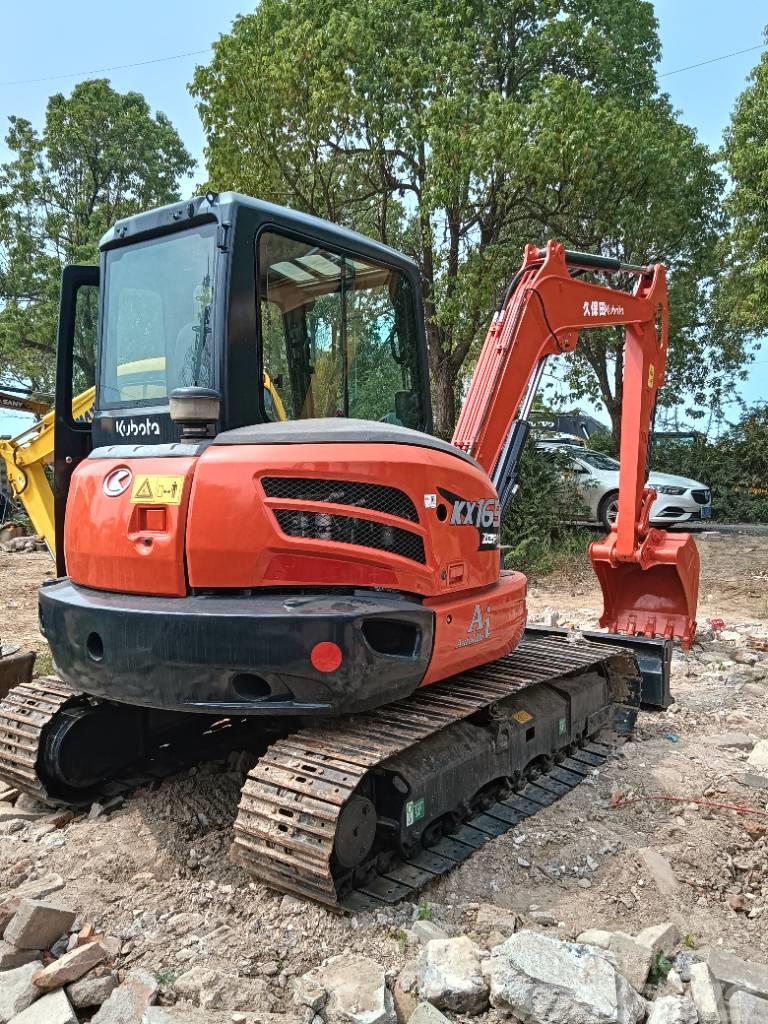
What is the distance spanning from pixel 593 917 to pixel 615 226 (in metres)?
12.2

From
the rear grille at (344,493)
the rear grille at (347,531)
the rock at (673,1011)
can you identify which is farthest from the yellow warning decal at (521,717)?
the rock at (673,1011)

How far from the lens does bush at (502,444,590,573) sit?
1226 cm

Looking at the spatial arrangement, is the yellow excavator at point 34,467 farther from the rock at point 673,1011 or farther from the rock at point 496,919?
the rock at point 673,1011

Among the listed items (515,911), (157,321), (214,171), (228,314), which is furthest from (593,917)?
(214,171)

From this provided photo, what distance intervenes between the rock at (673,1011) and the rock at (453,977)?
516 mm

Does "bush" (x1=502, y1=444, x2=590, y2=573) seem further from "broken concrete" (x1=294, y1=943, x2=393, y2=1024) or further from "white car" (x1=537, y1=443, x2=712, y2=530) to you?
"broken concrete" (x1=294, y1=943, x2=393, y2=1024)

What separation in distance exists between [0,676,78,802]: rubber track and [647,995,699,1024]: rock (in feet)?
9.39

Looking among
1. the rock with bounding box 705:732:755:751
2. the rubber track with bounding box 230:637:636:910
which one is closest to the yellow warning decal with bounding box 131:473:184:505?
the rubber track with bounding box 230:637:636:910

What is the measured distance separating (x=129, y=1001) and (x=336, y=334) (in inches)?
110

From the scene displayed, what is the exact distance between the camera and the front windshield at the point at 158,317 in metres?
3.58

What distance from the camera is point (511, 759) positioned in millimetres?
4281

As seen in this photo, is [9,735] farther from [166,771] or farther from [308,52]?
[308,52]

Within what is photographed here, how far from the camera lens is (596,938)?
303 cm

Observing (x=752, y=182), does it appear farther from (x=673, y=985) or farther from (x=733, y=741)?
(x=673, y=985)
